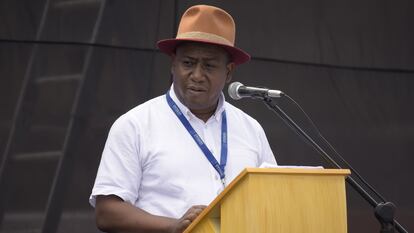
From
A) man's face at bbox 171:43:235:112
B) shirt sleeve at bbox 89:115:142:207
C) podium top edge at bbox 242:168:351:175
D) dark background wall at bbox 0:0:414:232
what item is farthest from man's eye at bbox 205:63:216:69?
dark background wall at bbox 0:0:414:232

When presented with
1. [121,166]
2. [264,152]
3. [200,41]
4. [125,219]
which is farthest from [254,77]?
[125,219]

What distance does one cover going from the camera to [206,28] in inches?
128

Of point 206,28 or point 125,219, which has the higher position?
point 206,28

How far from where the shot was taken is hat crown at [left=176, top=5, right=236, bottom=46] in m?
3.25

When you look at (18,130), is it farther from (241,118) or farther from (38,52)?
(241,118)

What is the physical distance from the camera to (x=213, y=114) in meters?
3.45

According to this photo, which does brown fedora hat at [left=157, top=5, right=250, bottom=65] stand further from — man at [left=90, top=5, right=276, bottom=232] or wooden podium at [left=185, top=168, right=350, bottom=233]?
wooden podium at [left=185, top=168, right=350, bottom=233]

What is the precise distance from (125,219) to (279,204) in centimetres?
80

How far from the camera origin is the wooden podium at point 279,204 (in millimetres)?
2363

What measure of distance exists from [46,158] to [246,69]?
1.35 m

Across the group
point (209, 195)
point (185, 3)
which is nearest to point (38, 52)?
point (185, 3)

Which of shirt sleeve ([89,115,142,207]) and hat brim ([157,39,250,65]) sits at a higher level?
hat brim ([157,39,250,65])

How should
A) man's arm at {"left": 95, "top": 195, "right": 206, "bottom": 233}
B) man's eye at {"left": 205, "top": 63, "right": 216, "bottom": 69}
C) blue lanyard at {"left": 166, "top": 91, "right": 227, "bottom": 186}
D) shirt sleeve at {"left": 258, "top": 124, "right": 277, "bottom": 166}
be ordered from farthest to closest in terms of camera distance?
shirt sleeve at {"left": 258, "top": 124, "right": 277, "bottom": 166}, man's eye at {"left": 205, "top": 63, "right": 216, "bottom": 69}, blue lanyard at {"left": 166, "top": 91, "right": 227, "bottom": 186}, man's arm at {"left": 95, "top": 195, "right": 206, "bottom": 233}

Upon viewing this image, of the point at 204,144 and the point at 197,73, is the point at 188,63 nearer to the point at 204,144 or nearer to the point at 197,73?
the point at 197,73
